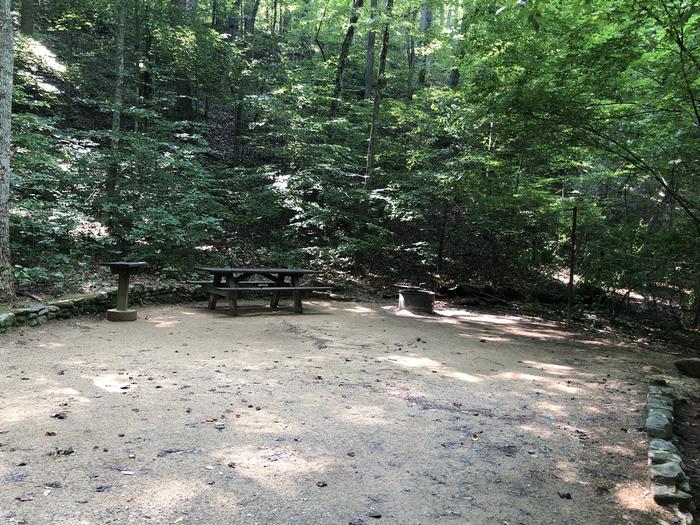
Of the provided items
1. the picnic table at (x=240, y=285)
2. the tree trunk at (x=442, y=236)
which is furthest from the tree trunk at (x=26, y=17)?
the tree trunk at (x=442, y=236)

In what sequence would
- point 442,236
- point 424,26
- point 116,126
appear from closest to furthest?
1. point 116,126
2. point 442,236
3. point 424,26

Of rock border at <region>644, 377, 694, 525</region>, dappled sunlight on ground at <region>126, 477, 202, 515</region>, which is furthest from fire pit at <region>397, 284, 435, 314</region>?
dappled sunlight on ground at <region>126, 477, 202, 515</region>

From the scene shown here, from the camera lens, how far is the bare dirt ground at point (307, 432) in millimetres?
→ 2352

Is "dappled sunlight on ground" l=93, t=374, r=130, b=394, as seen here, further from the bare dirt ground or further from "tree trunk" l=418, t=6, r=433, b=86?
"tree trunk" l=418, t=6, r=433, b=86

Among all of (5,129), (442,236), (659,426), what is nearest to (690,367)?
(659,426)

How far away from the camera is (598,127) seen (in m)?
7.09

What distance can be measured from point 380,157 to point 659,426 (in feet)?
34.5

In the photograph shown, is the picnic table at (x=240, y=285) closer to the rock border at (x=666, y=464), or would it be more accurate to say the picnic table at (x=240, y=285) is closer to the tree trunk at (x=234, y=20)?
the rock border at (x=666, y=464)

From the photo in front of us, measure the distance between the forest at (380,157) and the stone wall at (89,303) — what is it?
17.6 inches

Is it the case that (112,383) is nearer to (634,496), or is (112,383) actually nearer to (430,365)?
(430,365)

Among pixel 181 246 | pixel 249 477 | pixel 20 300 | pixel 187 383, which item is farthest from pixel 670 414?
pixel 181 246

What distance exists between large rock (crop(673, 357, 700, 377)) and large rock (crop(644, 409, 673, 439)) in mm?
2394

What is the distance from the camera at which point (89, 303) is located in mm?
6980

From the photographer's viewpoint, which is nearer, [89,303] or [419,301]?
[89,303]
